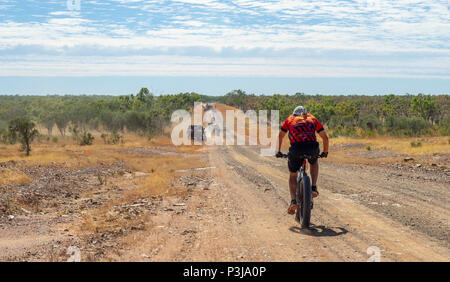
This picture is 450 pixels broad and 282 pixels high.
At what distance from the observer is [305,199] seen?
699 centimetres

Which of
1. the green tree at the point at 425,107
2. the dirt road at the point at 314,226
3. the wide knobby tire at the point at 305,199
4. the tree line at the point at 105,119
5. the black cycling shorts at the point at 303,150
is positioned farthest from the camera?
the green tree at the point at 425,107

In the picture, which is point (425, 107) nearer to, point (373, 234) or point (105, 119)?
point (105, 119)

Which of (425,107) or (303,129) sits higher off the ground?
(425,107)

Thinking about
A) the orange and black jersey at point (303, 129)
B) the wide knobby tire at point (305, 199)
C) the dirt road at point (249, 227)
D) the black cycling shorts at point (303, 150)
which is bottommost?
the dirt road at point (249, 227)

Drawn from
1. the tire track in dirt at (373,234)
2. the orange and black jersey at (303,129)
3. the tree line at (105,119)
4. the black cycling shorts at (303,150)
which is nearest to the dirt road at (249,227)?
the tire track in dirt at (373,234)

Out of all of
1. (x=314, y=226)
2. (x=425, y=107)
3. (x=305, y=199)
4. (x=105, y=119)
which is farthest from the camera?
(x=425, y=107)

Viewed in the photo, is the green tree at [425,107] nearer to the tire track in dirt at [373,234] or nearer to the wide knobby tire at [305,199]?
the tire track in dirt at [373,234]

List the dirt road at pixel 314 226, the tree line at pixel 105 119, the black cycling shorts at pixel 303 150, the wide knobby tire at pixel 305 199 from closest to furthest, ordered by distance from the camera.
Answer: the dirt road at pixel 314 226, the wide knobby tire at pixel 305 199, the black cycling shorts at pixel 303 150, the tree line at pixel 105 119

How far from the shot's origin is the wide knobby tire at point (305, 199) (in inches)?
273

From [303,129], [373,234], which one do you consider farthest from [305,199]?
[373,234]

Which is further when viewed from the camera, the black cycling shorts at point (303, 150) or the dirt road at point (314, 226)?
the black cycling shorts at point (303, 150)

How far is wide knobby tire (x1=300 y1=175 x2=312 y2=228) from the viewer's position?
6.94 meters

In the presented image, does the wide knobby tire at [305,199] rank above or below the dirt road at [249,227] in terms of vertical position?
above

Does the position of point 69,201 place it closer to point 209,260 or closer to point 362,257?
point 209,260
